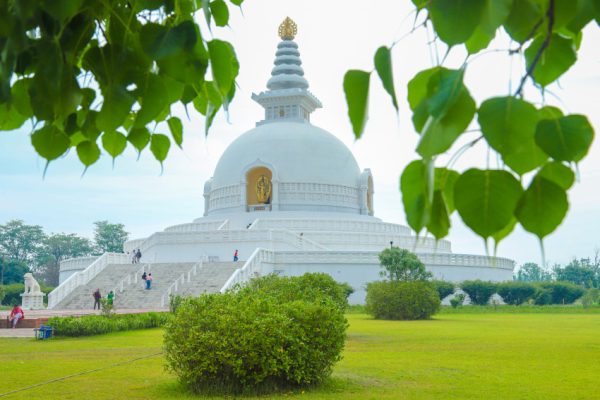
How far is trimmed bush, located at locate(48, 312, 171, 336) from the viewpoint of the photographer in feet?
57.5

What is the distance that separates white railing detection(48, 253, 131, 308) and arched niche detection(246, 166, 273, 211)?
389 inches

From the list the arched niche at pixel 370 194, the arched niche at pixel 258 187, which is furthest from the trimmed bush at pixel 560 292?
the arched niche at pixel 258 187

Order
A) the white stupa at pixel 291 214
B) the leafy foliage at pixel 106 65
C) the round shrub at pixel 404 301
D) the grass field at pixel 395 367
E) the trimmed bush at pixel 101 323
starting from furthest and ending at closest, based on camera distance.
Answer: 1. the white stupa at pixel 291 214
2. the round shrub at pixel 404 301
3. the trimmed bush at pixel 101 323
4. the grass field at pixel 395 367
5. the leafy foliage at pixel 106 65

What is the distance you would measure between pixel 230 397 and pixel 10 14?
7435 mm

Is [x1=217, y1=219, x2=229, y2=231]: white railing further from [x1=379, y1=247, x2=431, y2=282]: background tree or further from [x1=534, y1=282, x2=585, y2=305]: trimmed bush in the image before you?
[x1=534, y1=282, x2=585, y2=305]: trimmed bush

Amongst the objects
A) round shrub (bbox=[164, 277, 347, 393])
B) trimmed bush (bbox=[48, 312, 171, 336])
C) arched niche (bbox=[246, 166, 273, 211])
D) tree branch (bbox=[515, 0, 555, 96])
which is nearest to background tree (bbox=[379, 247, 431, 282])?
trimmed bush (bbox=[48, 312, 171, 336])

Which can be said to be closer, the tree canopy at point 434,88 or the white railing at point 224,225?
the tree canopy at point 434,88

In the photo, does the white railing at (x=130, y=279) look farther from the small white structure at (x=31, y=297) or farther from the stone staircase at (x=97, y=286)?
the small white structure at (x=31, y=297)

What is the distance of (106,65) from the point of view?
6.70ft

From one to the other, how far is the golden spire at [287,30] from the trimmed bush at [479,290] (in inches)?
997

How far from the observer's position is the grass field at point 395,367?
29.2ft

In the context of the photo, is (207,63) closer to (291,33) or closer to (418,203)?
(418,203)

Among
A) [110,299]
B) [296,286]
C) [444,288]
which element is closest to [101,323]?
[110,299]

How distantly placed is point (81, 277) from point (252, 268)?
339 inches
